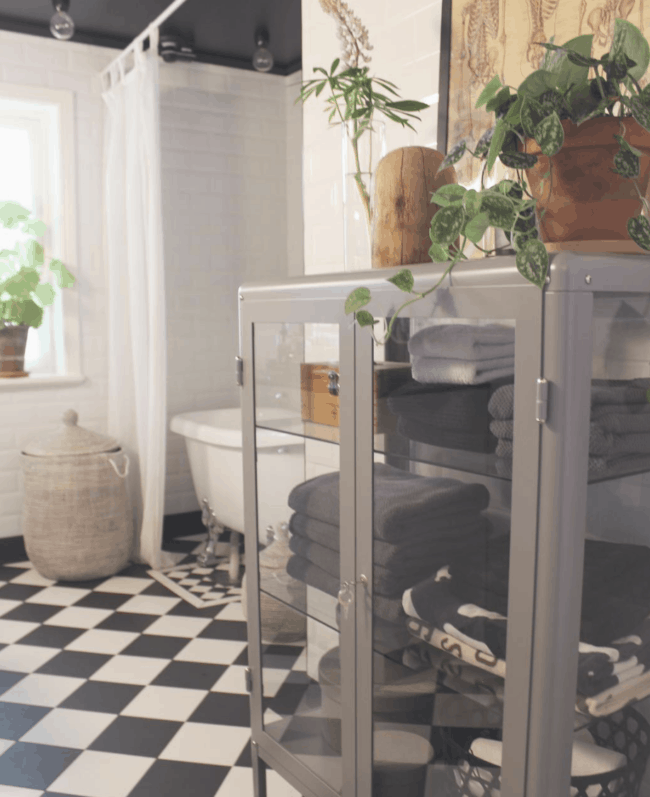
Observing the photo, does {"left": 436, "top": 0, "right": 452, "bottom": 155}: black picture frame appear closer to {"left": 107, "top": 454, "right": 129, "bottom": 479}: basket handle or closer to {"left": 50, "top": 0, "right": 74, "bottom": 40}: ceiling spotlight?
{"left": 50, "top": 0, "right": 74, "bottom": 40}: ceiling spotlight

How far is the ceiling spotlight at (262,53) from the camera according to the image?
3.63 meters

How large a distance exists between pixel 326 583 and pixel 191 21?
2982mm

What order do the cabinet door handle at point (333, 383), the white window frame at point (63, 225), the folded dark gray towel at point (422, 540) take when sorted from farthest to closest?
the white window frame at point (63, 225) → the cabinet door handle at point (333, 383) → the folded dark gray towel at point (422, 540)

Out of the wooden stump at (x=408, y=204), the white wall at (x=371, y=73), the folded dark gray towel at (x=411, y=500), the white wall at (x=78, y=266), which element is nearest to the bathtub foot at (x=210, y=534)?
the white wall at (x=78, y=266)

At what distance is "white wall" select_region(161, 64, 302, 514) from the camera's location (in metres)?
4.02

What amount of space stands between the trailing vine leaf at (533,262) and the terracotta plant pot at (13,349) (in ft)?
10.5

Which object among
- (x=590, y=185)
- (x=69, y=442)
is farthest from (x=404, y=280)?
(x=69, y=442)

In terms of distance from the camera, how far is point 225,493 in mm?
3414

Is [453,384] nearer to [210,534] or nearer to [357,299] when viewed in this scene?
[357,299]

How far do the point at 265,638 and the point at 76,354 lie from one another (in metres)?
2.61

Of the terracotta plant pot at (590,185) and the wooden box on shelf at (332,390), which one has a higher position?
the terracotta plant pot at (590,185)

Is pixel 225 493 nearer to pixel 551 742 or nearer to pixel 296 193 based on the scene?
pixel 296 193

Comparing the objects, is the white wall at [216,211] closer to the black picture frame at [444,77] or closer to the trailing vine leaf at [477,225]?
the black picture frame at [444,77]

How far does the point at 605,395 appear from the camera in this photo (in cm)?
96
